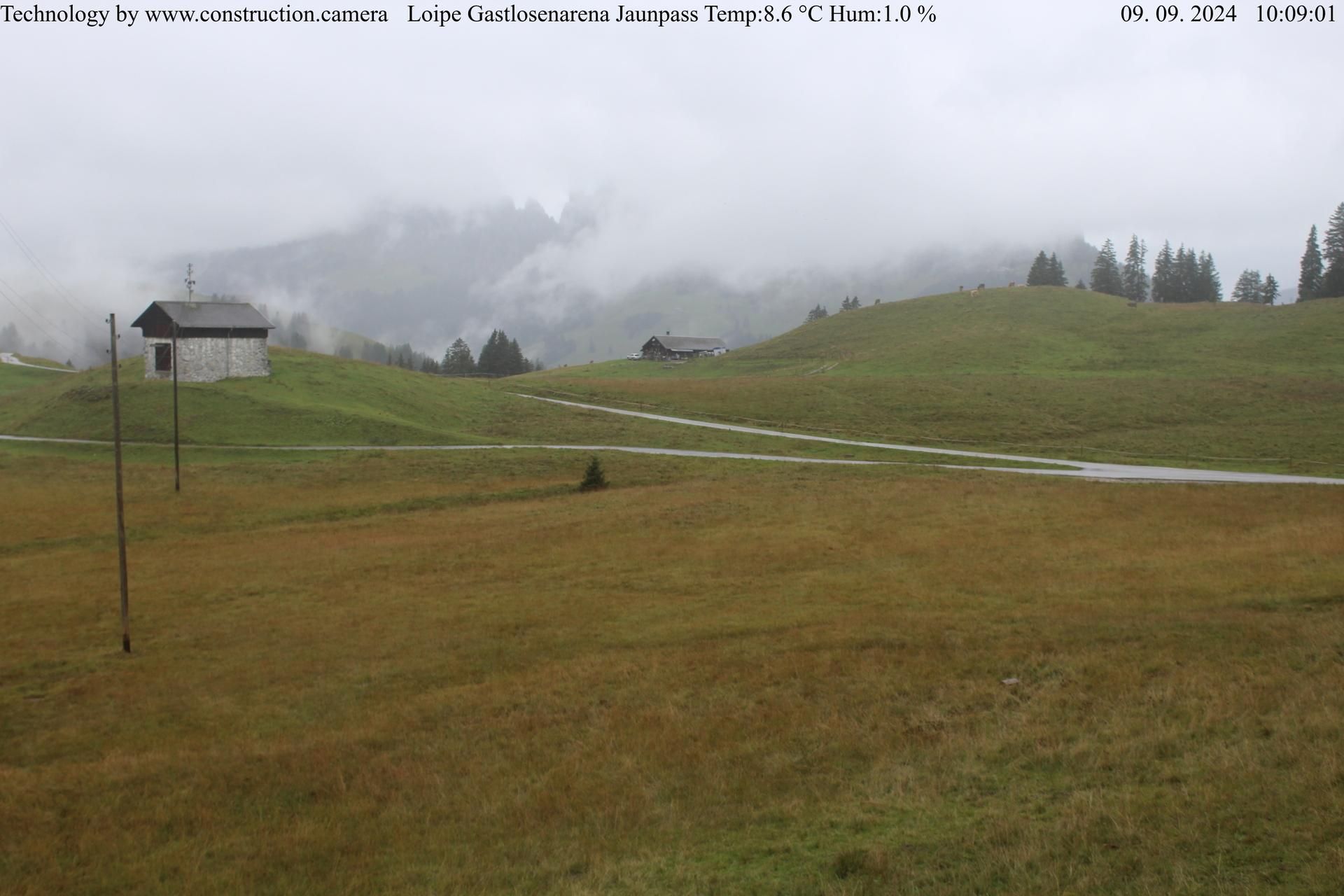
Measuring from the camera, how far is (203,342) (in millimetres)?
82000

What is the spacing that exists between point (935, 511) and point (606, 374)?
337ft

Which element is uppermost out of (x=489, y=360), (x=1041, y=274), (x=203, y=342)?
(x=1041, y=274)

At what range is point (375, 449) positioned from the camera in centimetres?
6600

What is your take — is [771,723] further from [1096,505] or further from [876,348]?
[876,348]

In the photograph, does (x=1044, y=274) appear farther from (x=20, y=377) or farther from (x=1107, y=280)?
(x=20, y=377)

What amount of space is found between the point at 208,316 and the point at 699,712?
80.0m

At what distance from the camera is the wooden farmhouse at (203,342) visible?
266 feet

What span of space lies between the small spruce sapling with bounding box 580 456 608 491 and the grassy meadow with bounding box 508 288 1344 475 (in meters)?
29.5

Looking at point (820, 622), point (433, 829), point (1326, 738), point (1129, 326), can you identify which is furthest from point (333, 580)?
point (1129, 326)

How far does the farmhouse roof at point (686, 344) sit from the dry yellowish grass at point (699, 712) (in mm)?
123977

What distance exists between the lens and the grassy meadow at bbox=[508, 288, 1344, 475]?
238 ft

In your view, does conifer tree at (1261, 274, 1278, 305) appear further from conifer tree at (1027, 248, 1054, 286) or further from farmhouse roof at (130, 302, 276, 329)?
farmhouse roof at (130, 302, 276, 329)

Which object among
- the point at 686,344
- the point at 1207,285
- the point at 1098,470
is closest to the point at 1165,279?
the point at 1207,285

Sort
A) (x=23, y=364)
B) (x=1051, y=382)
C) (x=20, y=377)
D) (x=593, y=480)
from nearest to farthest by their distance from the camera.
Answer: (x=593, y=480) → (x=1051, y=382) → (x=20, y=377) → (x=23, y=364)
